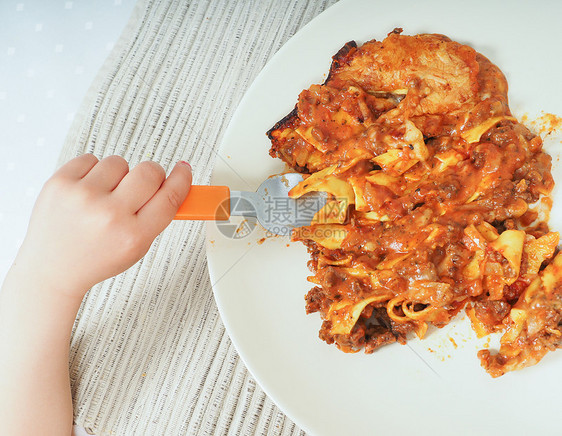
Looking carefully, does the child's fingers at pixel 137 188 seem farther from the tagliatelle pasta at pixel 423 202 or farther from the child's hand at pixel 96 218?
the tagliatelle pasta at pixel 423 202

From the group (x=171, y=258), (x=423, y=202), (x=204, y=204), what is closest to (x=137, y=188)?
(x=204, y=204)

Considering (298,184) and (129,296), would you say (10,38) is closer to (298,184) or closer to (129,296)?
(129,296)

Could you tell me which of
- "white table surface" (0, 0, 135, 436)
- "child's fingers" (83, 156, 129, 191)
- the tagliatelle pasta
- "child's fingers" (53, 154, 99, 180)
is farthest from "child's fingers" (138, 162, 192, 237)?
"white table surface" (0, 0, 135, 436)

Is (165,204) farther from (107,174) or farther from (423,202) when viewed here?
(423,202)

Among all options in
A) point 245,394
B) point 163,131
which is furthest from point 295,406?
point 163,131

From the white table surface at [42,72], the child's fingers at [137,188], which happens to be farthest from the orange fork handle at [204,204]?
the white table surface at [42,72]

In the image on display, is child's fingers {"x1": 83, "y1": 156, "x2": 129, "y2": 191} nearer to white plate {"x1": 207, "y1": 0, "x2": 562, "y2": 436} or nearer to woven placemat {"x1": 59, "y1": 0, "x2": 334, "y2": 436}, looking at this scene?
white plate {"x1": 207, "y1": 0, "x2": 562, "y2": 436}
